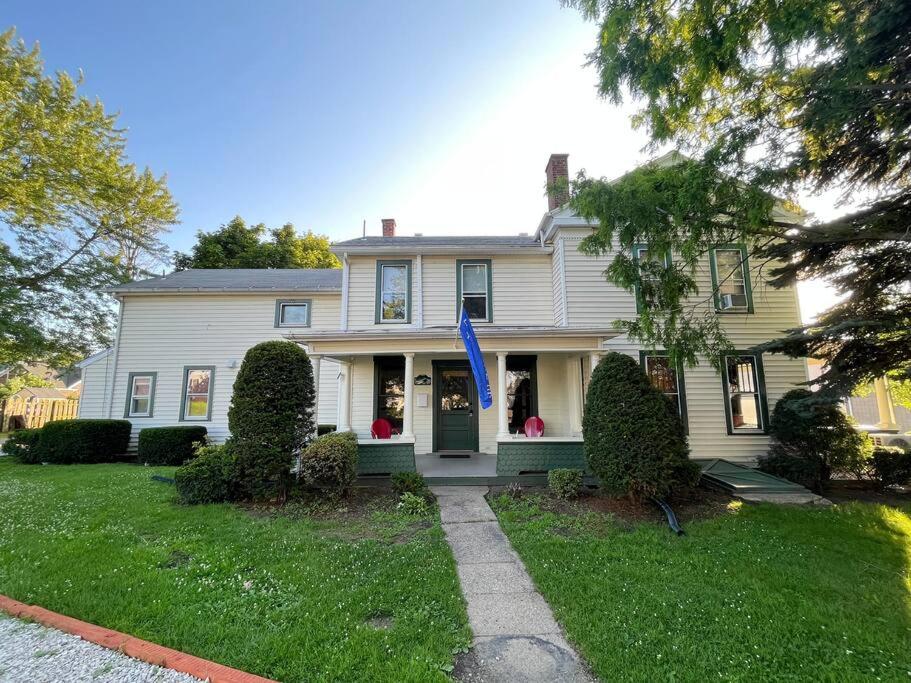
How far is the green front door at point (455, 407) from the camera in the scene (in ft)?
32.6

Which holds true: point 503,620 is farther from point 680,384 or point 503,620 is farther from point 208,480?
point 680,384

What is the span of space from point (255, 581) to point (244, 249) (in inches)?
1013

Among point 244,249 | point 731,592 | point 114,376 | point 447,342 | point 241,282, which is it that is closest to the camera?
point 731,592

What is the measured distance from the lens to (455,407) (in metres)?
10.1

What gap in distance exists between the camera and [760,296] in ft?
31.6

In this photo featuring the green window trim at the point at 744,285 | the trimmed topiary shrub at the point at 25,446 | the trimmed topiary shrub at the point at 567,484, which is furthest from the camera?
the trimmed topiary shrub at the point at 25,446

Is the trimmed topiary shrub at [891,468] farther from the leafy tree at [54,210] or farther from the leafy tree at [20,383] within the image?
the leafy tree at [20,383]

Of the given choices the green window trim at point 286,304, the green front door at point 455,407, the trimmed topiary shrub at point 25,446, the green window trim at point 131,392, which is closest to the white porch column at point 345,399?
the green front door at point 455,407

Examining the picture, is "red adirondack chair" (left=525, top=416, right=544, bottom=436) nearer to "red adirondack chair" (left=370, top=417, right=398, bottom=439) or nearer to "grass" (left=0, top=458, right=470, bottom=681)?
"red adirondack chair" (left=370, top=417, right=398, bottom=439)

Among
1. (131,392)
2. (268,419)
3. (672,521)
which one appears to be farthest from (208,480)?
(131,392)

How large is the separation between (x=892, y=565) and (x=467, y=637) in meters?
4.96

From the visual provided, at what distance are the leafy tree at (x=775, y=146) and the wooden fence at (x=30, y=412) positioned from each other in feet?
79.9

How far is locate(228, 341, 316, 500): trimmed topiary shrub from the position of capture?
5.90 meters

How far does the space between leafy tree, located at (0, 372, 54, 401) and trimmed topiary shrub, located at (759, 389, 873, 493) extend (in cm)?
2497
